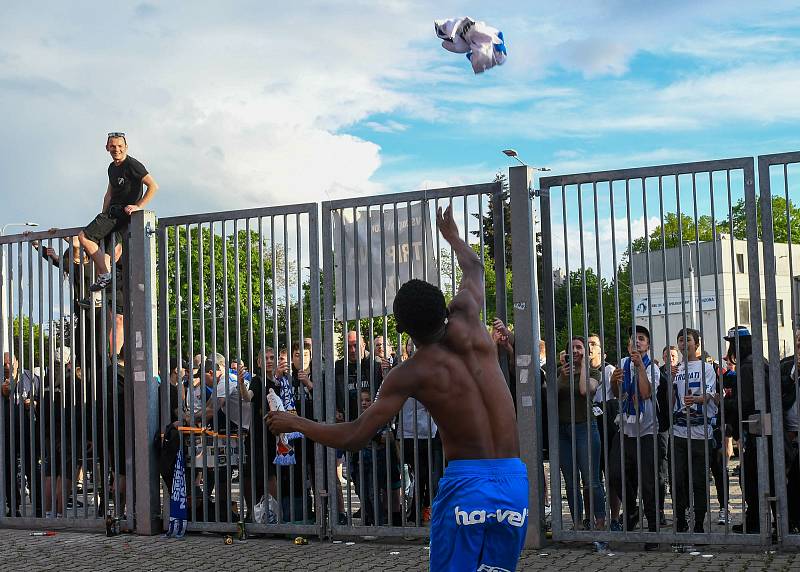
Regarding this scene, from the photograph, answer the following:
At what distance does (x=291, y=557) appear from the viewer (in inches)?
372

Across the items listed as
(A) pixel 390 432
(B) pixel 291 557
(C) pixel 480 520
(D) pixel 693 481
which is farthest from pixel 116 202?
(C) pixel 480 520

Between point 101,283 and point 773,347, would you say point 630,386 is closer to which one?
point 773,347

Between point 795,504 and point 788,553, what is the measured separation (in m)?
0.49

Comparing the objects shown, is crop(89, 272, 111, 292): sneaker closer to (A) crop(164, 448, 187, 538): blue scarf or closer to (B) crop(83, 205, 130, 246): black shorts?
(B) crop(83, 205, 130, 246): black shorts

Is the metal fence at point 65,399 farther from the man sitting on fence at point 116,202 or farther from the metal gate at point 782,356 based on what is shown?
the metal gate at point 782,356

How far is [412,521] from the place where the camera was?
10062 mm

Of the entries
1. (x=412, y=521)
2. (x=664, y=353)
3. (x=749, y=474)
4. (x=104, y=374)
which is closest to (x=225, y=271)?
(x=104, y=374)

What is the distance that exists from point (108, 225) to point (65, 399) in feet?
5.93

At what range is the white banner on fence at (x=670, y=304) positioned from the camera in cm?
908

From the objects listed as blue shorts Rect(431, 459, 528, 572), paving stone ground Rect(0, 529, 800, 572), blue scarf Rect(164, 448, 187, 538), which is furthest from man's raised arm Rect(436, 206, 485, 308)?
blue scarf Rect(164, 448, 187, 538)

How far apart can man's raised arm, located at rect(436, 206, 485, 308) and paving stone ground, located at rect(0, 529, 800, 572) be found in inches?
120

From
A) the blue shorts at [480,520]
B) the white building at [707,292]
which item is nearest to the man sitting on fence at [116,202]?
the white building at [707,292]

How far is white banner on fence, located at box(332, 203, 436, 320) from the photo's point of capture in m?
10.1

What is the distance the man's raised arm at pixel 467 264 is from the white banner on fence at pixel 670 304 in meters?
2.89
